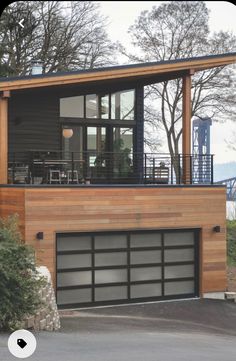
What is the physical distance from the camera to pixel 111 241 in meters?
12.8

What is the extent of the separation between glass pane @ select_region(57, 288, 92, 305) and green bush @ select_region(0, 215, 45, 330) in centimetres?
297

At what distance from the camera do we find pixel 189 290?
44.9 ft

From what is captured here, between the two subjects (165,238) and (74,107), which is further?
(74,107)

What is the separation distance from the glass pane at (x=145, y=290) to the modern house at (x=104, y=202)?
0.02m

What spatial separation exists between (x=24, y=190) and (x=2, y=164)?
1.40 meters

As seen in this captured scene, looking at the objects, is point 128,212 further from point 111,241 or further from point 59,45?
point 59,45

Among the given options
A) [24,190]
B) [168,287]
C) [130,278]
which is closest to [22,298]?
[24,190]

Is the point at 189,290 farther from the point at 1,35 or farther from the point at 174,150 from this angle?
the point at 1,35

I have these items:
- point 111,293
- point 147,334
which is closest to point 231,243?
point 111,293

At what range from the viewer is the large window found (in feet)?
54.0

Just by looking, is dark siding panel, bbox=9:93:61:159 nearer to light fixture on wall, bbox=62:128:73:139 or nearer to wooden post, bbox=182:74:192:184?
light fixture on wall, bbox=62:128:73:139

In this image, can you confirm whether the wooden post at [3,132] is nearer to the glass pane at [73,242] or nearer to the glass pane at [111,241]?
the glass pane at [73,242]

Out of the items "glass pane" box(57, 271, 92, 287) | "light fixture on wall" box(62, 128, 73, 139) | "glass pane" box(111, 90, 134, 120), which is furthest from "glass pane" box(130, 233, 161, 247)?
"glass pane" box(111, 90, 134, 120)

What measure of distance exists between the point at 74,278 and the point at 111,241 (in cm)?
114
